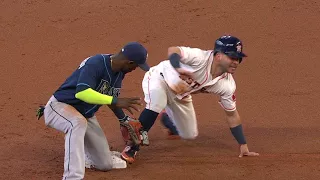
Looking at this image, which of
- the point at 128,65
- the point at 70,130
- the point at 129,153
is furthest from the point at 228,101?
the point at 70,130

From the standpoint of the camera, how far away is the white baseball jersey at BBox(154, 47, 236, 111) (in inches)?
266

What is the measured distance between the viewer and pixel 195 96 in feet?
30.1

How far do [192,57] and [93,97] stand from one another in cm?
138

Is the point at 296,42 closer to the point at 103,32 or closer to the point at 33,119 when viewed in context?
the point at 103,32

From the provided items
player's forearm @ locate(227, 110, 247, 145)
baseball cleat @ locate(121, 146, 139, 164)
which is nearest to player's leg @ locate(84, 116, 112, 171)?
baseball cleat @ locate(121, 146, 139, 164)

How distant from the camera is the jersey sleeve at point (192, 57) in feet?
22.0

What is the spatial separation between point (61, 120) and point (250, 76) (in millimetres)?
4465

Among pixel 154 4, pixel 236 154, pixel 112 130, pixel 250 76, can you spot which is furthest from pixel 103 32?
pixel 236 154

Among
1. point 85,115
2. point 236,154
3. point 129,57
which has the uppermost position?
point 129,57

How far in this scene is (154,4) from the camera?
1238 cm

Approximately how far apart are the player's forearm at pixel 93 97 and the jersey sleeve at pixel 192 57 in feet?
3.82

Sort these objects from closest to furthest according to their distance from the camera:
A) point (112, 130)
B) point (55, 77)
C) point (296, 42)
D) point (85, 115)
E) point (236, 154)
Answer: point (85, 115) → point (236, 154) → point (112, 130) → point (55, 77) → point (296, 42)

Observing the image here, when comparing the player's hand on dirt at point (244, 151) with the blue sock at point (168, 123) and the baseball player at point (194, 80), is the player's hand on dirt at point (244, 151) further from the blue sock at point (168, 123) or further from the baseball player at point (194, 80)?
the blue sock at point (168, 123)

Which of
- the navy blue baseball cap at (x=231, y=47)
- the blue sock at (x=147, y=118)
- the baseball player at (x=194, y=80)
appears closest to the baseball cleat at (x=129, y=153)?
the baseball player at (x=194, y=80)
